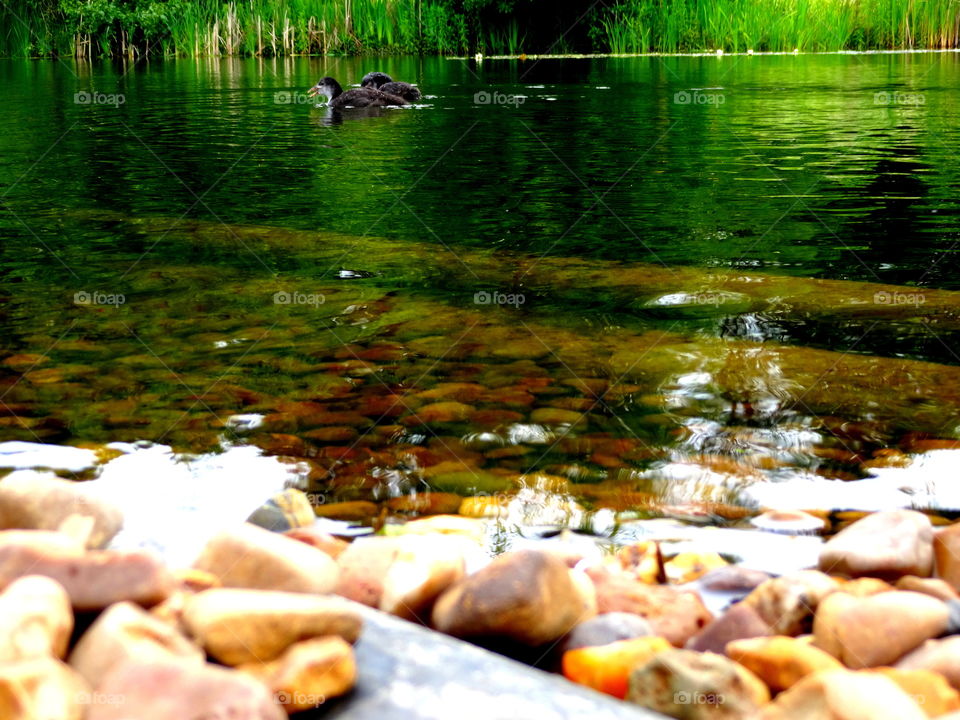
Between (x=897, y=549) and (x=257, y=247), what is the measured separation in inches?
170

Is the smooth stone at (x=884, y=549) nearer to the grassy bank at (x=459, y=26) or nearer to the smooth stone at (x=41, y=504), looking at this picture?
the smooth stone at (x=41, y=504)

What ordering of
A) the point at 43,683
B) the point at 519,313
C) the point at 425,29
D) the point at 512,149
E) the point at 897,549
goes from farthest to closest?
1. the point at 425,29
2. the point at 512,149
3. the point at 519,313
4. the point at 897,549
5. the point at 43,683

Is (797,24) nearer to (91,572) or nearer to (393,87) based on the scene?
(393,87)

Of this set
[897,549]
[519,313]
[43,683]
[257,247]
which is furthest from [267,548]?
[257,247]

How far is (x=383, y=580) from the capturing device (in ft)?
7.87

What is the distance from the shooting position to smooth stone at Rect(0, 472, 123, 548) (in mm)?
2512

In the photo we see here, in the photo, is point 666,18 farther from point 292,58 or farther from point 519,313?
point 519,313

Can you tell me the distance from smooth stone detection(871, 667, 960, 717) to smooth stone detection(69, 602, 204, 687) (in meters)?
1.32

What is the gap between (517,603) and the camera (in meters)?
2.21
